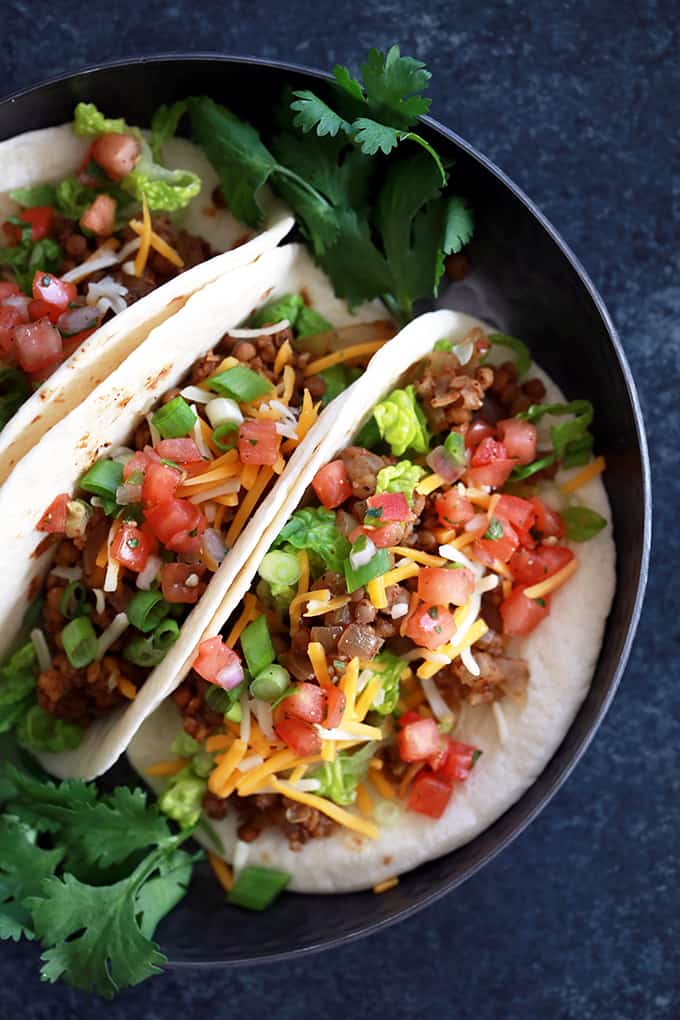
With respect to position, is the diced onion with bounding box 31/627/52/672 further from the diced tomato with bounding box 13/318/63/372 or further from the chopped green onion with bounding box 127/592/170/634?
the diced tomato with bounding box 13/318/63/372

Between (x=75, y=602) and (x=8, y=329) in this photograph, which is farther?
(x=75, y=602)

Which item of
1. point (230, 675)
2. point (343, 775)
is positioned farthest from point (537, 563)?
point (230, 675)

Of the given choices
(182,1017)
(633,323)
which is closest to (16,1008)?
(182,1017)

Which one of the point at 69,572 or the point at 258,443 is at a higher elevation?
the point at 258,443

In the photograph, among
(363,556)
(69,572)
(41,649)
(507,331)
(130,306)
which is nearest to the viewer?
(363,556)

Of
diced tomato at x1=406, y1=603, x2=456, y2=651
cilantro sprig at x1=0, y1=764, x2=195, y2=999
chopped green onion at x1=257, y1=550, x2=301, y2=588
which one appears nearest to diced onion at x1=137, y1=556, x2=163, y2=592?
chopped green onion at x1=257, y1=550, x2=301, y2=588

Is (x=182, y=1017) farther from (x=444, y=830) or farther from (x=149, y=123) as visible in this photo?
(x=149, y=123)

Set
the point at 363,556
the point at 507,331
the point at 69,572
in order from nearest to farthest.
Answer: the point at 363,556
the point at 69,572
the point at 507,331

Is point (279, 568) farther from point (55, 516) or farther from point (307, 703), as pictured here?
point (55, 516)

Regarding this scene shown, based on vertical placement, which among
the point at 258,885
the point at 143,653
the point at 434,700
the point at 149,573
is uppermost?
the point at 149,573
